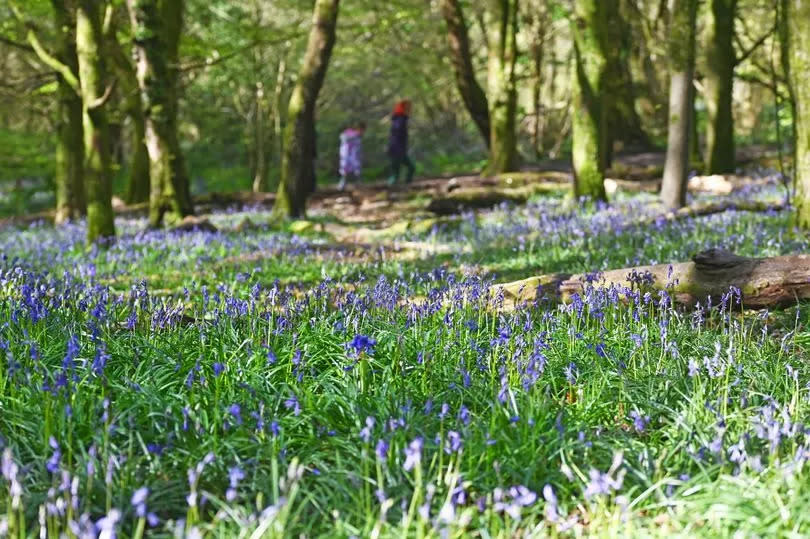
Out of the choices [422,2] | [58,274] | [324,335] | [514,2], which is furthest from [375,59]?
[324,335]

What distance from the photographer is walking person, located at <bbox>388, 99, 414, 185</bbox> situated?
2314 cm

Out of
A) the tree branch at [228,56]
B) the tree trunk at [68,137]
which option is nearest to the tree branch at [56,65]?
the tree trunk at [68,137]

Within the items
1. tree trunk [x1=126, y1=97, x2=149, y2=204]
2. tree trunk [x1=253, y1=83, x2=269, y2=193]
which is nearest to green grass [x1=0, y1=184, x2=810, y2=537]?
tree trunk [x1=126, y1=97, x2=149, y2=204]

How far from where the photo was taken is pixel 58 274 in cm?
805

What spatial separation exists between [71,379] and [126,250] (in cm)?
716

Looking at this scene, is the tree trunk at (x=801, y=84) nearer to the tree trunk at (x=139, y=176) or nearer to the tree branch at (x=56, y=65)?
the tree branch at (x=56, y=65)

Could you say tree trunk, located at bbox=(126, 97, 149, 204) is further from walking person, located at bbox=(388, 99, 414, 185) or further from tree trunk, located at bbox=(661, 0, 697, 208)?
tree trunk, located at bbox=(661, 0, 697, 208)

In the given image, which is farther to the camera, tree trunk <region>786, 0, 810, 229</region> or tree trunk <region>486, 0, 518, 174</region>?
tree trunk <region>486, 0, 518, 174</region>

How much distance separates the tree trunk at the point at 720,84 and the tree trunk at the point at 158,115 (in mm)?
11587

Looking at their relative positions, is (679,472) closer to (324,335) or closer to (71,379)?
(324,335)

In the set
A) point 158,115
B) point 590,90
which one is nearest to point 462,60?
point 590,90

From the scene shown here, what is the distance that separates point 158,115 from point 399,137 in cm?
1093

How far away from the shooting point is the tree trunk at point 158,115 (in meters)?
13.4

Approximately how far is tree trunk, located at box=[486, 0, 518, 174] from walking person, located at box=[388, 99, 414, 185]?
3.41 metres
